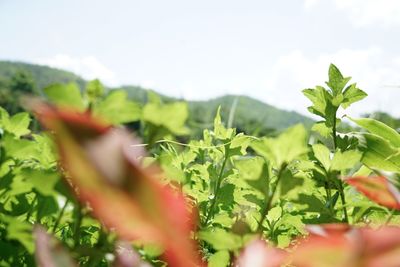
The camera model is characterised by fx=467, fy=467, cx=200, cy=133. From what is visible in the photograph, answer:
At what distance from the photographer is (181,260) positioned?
0.17m

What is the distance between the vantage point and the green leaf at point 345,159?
0.97 ft

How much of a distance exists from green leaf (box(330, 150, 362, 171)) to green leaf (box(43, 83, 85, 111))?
177 mm

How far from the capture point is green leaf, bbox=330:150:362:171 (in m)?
0.30

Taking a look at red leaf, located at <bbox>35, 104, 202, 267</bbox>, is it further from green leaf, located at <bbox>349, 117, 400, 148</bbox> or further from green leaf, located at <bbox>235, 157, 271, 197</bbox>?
green leaf, located at <bbox>349, 117, 400, 148</bbox>

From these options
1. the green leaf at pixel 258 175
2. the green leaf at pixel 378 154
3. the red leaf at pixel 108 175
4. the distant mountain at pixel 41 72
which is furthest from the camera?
the distant mountain at pixel 41 72

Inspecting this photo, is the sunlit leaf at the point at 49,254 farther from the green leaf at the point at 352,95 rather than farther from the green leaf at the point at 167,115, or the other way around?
the green leaf at the point at 352,95

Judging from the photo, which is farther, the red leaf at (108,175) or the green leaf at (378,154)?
the green leaf at (378,154)

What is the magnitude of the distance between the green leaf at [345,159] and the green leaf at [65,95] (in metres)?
0.18

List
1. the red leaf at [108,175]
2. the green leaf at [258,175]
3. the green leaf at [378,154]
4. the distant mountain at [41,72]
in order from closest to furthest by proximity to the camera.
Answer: the red leaf at [108,175] → the green leaf at [258,175] → the green leaf at [378,154] → the distant mountain at [41,72]

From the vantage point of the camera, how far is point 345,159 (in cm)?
31

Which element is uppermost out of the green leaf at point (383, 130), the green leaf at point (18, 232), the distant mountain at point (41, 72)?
the green leaf at point (383, 130)


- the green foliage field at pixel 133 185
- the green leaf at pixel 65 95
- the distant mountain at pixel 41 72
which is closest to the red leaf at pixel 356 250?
the green foliage field at pixel 133 185

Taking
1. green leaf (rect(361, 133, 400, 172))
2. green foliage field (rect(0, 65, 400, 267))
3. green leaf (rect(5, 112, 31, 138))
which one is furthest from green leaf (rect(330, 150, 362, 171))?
green leaf (rect(5, 112, 31, 138))

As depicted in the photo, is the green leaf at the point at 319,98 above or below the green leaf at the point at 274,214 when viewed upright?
above
